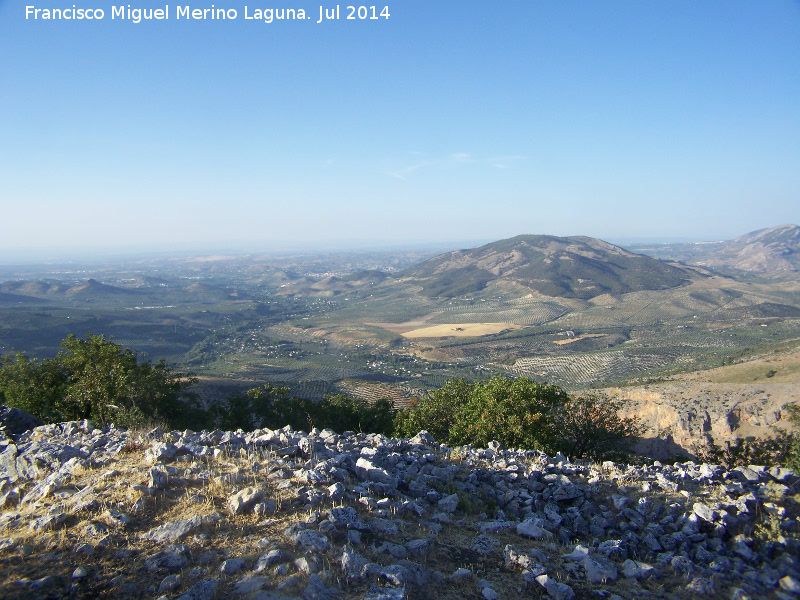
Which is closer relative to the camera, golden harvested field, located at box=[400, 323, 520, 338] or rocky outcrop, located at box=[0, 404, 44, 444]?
rocky outcrop, located at box=[0, 404, 44, 444]

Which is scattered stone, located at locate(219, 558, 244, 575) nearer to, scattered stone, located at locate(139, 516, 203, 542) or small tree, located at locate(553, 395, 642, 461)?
scattered stone, located at locate(139, 516, 203, 542)

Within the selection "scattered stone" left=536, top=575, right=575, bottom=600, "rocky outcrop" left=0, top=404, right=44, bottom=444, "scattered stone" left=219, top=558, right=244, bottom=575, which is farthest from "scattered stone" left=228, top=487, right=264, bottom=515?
"rocky outcrop" left=0, top=404, right=44, bottom=444

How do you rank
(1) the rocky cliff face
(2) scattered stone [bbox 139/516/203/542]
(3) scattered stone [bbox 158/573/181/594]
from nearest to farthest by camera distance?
(3) scattered stone [bbox 158/573/181/594]
(2) scattered stone [bbox 139/516/203/542]
(1) the rocky cliff face

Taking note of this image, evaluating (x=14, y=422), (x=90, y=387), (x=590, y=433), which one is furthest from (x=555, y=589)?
(x=90, y=387)

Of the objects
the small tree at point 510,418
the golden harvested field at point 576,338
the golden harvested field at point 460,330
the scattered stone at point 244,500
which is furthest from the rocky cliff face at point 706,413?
the golden harvested field at point 460,330

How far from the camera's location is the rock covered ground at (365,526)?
7863 mm

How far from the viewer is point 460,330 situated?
175 meters

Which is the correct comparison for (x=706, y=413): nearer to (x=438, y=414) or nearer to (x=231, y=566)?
(x=438, y=414)

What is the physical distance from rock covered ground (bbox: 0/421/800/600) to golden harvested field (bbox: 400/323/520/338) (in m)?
153

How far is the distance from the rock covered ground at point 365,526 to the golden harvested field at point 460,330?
15306 cm

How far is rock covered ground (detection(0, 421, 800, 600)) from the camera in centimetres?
786

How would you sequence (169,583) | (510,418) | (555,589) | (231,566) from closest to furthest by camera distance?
(169,583), (231,566), (555,589), (510,418)

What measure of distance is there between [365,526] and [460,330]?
551 feet

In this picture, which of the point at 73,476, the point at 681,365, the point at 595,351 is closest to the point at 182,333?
the point at 595,351
